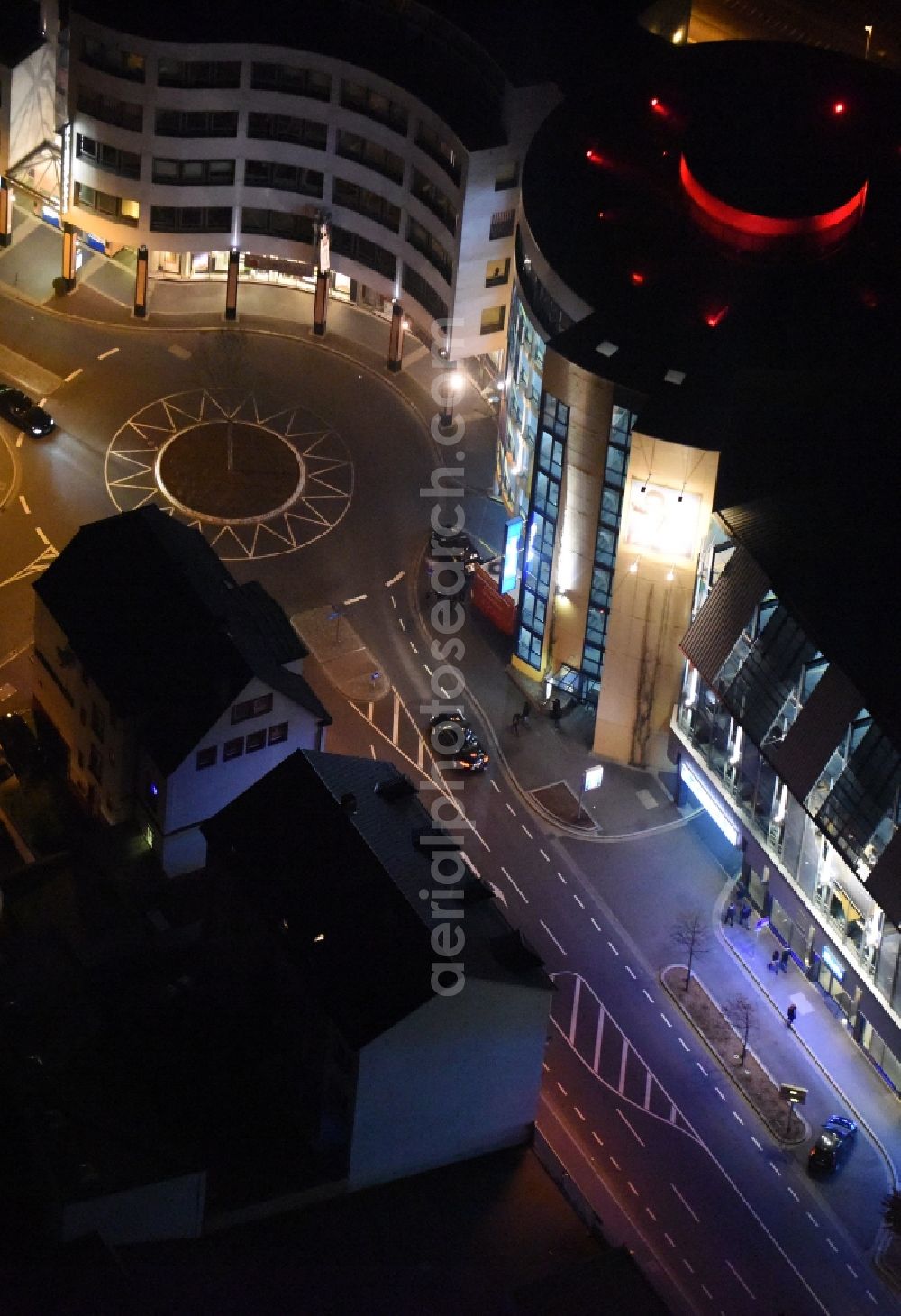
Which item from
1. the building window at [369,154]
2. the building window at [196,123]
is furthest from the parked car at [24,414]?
the building window at [369,154]

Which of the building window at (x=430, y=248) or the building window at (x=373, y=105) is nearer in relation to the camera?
the building window at (x=373, y=105)

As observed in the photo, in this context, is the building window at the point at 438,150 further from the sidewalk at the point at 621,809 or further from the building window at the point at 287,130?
the sidewalk at the point at 621,809

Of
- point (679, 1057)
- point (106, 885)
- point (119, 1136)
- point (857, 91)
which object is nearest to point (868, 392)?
point (857, 91)

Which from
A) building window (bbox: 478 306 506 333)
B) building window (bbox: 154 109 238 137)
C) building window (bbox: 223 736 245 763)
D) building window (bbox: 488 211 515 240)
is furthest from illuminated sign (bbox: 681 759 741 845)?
building window (bbox: 154 109 238 137)

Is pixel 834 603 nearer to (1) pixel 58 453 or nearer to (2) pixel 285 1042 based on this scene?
(2) pixel 285 1042

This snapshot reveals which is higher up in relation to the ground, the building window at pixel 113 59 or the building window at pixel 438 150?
the building window at pixel 113 59

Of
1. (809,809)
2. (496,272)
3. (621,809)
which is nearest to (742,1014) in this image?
(809,809)

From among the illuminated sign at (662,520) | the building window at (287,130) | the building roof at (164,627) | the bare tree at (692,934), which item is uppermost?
the building window at (287,130)
